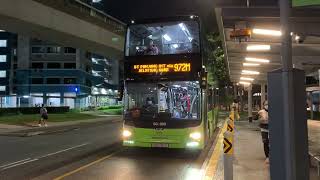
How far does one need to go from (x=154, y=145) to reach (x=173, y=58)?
2.93 m

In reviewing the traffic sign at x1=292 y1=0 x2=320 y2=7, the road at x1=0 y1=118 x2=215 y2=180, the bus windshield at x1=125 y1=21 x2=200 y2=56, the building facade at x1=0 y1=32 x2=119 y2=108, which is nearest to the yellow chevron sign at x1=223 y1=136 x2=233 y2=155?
the road at x1=0 y1=118 x2=215 y2=180

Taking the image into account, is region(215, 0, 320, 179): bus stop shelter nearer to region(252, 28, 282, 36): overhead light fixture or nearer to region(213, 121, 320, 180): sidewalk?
region(252, 28, 282, 36): overhead light fixture

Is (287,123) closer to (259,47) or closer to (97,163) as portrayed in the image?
(97,163)

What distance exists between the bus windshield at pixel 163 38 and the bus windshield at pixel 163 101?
3.72 ft

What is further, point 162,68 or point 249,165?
point 162,68

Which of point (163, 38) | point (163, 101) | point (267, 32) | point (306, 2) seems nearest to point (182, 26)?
point (163, 38)

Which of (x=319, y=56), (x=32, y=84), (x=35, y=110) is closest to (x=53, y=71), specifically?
(x=32, y=84)

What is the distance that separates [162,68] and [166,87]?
2.11ft

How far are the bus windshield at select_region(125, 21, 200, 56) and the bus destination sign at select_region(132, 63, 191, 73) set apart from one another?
0.45 m

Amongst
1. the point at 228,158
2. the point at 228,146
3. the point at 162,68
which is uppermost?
the point at 162,68

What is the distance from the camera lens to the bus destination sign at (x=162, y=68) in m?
15.4

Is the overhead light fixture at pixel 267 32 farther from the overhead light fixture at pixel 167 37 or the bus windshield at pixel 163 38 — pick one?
the overhead light fixture at pixel 167 37

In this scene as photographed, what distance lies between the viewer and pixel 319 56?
64.7 feet

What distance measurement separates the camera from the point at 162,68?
613 inches
